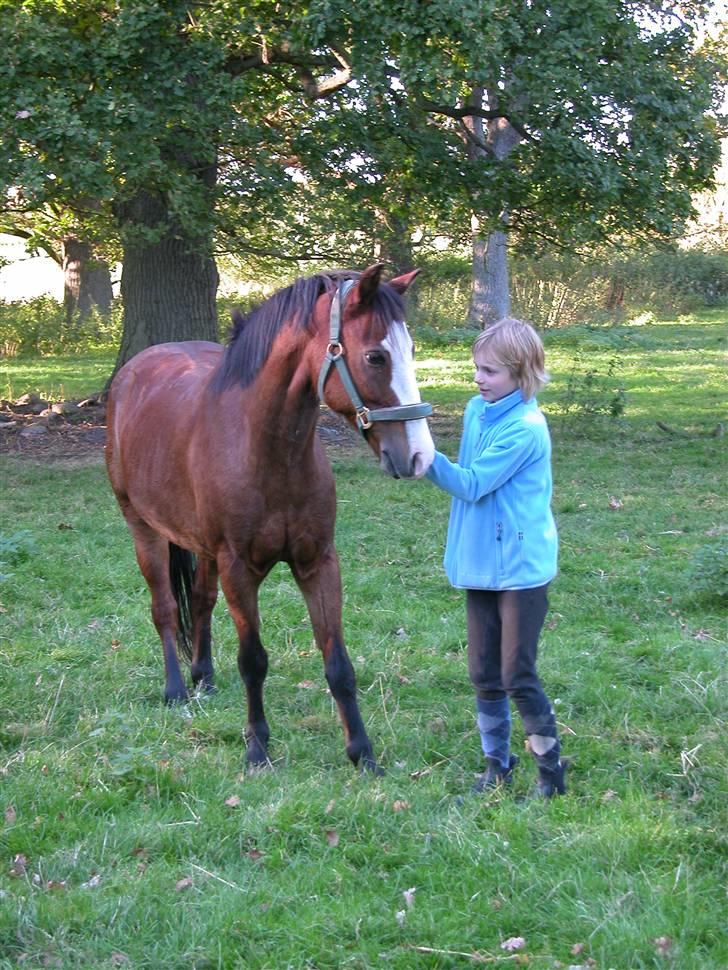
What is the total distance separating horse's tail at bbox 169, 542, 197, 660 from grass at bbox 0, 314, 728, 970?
0.84 ft

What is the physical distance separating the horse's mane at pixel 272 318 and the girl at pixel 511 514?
1.27 feet

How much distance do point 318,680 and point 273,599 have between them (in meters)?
1.48

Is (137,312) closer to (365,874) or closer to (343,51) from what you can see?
(343,51)

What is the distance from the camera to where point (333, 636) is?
179 inches

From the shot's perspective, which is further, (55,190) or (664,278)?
(664,278)

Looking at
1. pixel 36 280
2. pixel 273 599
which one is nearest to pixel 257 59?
pixel 273 599

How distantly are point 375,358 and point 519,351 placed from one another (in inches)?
20.5

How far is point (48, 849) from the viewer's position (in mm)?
3732

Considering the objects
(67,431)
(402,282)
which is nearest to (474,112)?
(67,431)

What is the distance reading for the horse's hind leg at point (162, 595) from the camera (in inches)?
217

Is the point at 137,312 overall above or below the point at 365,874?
above

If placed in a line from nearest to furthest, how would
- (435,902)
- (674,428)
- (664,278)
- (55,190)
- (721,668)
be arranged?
1. (435,902)
2. (721,668)
3. (55,190)
4. (674,428)
5. (664,278)

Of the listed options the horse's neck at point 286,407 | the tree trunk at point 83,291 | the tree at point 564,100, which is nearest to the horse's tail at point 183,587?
the horse's neck at point 286,407

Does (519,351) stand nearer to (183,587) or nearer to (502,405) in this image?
(502,405)
